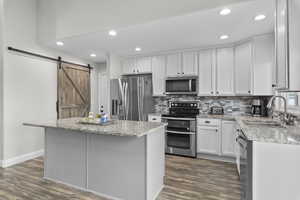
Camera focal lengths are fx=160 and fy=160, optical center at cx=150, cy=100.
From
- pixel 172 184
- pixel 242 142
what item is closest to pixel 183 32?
pixel 242 142

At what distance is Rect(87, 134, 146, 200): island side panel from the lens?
1916 millimetres

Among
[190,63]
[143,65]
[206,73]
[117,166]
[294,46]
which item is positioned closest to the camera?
[294,46]

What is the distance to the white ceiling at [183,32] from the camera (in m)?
2.26

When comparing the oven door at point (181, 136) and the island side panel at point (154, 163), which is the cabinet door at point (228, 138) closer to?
the oven door at point (181, 136)

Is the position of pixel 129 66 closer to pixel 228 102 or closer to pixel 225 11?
pixel 228 102

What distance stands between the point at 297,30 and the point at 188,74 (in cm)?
246

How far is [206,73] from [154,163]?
254 centimetres

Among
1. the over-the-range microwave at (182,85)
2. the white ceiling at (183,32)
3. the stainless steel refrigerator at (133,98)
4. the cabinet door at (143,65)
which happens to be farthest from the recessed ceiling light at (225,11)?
the cabinet door at (143,65)

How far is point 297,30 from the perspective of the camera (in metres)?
1.44

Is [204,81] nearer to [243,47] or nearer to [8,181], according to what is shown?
[243,47]

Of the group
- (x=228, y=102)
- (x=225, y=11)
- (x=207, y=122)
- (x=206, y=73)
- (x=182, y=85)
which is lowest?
(x=207, y=122)

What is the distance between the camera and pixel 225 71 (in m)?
3.55

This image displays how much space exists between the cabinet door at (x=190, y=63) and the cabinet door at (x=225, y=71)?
50 cm

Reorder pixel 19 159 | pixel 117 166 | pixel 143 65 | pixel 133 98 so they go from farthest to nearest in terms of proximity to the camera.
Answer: pixel 143 65
pixel 133 98
pixel 19 159
pixel 117 166
